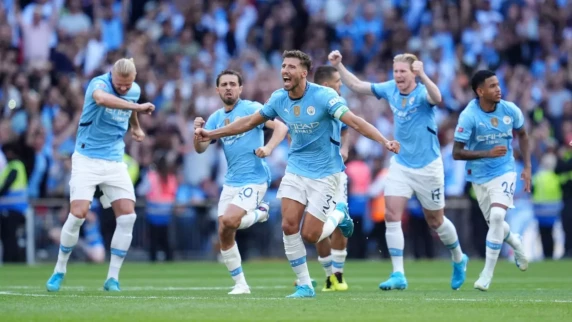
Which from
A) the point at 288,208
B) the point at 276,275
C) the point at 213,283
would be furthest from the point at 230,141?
the point at 276,275

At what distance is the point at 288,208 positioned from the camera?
13703mm

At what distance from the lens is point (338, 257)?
16.0 metres

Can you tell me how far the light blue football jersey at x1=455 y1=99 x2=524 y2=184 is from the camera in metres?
15.5

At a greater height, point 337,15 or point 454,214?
point 337,15

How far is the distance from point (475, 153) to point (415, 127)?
86 centimetres

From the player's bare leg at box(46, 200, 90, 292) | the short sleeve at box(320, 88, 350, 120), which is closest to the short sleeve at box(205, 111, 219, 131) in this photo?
the player's bare leg at box(46, 200, 90, 292)

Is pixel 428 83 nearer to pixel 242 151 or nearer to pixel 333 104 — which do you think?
pixel 333 104

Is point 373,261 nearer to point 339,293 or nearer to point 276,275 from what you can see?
point 276,275

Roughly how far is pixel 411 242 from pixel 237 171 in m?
12.4

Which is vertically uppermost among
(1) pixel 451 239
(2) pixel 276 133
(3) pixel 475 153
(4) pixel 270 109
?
(4) pixel 270 109

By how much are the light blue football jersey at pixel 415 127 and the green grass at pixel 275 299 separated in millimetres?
1677

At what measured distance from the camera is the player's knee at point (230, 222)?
14.6 meters

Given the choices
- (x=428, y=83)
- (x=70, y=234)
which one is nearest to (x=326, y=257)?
(x=428, y=83)

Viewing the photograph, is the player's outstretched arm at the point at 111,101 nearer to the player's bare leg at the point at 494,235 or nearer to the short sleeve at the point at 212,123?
the short sleeve at the point at 212,123
